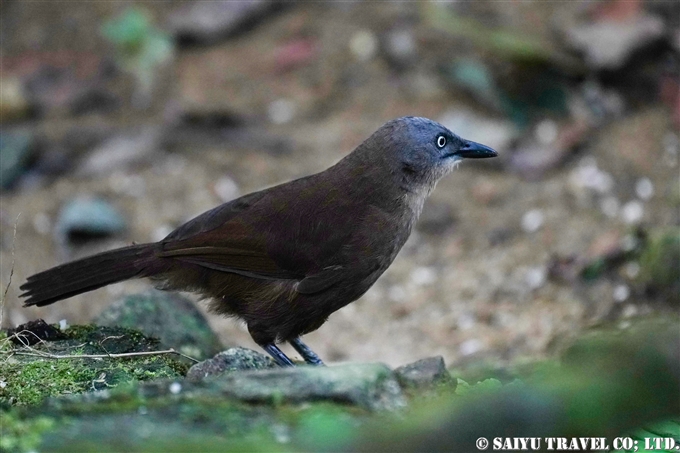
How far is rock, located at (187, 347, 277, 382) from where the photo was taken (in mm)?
3246

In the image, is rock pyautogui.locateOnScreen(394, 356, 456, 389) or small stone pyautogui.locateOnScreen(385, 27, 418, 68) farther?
small stone pyautogui.locateOnScreen(385, 27, 418, 68)

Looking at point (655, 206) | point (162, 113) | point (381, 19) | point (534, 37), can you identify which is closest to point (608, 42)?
point (534, 37)

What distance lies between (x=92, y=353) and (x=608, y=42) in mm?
5178

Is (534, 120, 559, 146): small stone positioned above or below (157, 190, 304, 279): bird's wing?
above

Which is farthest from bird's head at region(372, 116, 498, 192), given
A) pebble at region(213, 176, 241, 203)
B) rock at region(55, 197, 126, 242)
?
rock at region(55, 197, 126, 242)

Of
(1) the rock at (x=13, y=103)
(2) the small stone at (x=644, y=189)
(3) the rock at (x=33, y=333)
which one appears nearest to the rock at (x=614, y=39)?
(2) the small stone at (x=644, y=189)

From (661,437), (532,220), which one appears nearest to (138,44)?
(532,220)

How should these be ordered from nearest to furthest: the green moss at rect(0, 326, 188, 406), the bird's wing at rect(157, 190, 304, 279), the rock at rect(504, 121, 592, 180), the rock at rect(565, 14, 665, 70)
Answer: the green moss at rect(0, 326, 188, 406) → the bird's wing at rect(157, 190, 304, 279) → the rock at rect(504, 121, 592, 180) → the rock at rect(565, 14, 665, 70)

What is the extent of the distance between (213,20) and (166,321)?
4799mm

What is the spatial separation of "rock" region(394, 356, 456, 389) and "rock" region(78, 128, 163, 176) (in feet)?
15.5

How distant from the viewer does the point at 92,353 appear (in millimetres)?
3561

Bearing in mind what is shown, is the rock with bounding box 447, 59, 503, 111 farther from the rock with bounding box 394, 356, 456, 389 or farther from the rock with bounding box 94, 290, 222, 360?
the rock with bounding box 394, 356, 456, 389

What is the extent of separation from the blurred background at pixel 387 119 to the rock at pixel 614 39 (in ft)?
0.06

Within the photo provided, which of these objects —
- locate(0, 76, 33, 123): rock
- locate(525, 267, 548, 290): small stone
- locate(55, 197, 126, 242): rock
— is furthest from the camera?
locate(0, 76, 33, 123): rock
